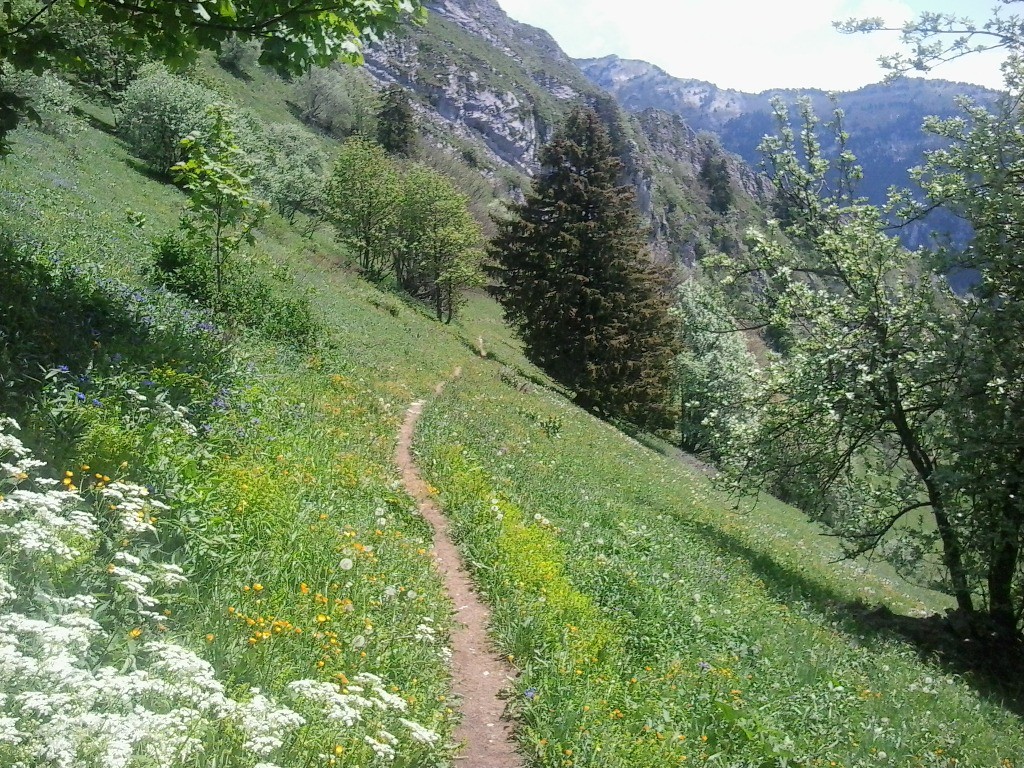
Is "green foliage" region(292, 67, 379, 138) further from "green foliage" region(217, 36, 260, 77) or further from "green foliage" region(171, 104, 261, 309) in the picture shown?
"green foliage" region(171, 104, 261, 309)

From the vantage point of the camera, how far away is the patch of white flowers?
8.30 feet

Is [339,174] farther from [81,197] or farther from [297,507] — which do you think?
[297,507]

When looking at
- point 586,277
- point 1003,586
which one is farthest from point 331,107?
point 1003,586

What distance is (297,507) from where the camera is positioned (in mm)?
6770

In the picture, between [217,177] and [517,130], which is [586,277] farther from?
[517,130]

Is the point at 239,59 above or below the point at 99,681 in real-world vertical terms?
above

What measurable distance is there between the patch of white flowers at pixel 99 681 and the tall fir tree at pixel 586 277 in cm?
2876

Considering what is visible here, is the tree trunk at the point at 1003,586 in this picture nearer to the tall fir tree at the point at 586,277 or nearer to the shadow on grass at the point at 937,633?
the shadow on grass at the point at 937,633

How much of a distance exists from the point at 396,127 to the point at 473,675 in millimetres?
81473

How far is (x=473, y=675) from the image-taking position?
247 inches

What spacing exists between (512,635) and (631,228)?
29.5 meters

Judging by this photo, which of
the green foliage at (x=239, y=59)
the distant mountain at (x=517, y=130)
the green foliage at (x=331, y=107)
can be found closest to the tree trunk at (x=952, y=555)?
the green foliage at (x=331, y=107)

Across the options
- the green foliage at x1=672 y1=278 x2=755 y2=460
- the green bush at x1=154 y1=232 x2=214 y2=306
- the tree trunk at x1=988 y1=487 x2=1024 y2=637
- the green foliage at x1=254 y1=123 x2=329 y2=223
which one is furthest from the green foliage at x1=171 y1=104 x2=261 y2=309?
the green foliage at x1=672 y1=278 x2=755 y2=460

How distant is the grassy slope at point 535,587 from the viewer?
5.39 metres
